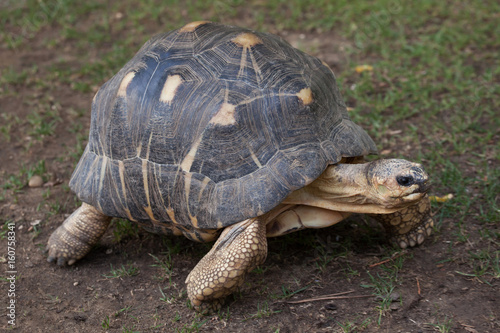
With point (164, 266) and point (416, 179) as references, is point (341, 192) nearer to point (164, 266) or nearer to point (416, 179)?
point (416, 179)

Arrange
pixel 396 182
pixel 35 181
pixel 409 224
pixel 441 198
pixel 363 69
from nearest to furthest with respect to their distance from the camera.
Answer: pixel 396 182 → pixel 409 224 → pixel 441 198 → pixel 35 181 → pixel 363 69

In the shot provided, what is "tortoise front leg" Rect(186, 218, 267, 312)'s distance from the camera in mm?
2754

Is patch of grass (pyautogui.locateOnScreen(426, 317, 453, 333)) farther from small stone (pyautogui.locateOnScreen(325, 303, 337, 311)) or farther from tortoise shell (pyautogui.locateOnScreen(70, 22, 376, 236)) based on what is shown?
tortoise shell (pyautogui.locateOnScreen(70, 22, 376, 236))

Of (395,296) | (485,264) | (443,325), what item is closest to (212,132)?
(395,296)

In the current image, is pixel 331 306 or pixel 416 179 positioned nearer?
pixel 416 179

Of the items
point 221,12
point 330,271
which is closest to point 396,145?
point 330,271

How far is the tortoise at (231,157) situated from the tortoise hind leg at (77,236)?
188 millimetres

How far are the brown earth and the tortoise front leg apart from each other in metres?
0.16

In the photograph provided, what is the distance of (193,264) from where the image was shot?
3.35 meters

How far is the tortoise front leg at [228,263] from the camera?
275cm

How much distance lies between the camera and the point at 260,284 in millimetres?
3107

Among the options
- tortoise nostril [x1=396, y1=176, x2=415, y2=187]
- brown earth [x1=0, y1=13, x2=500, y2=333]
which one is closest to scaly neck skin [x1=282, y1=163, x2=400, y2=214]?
tortoise nostril [x1=396, y1=176, x2=415, y2=187]

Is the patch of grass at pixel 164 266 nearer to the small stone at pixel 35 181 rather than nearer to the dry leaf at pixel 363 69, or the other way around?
the small stone at pixel 35 181

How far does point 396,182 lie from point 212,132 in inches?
39.9
